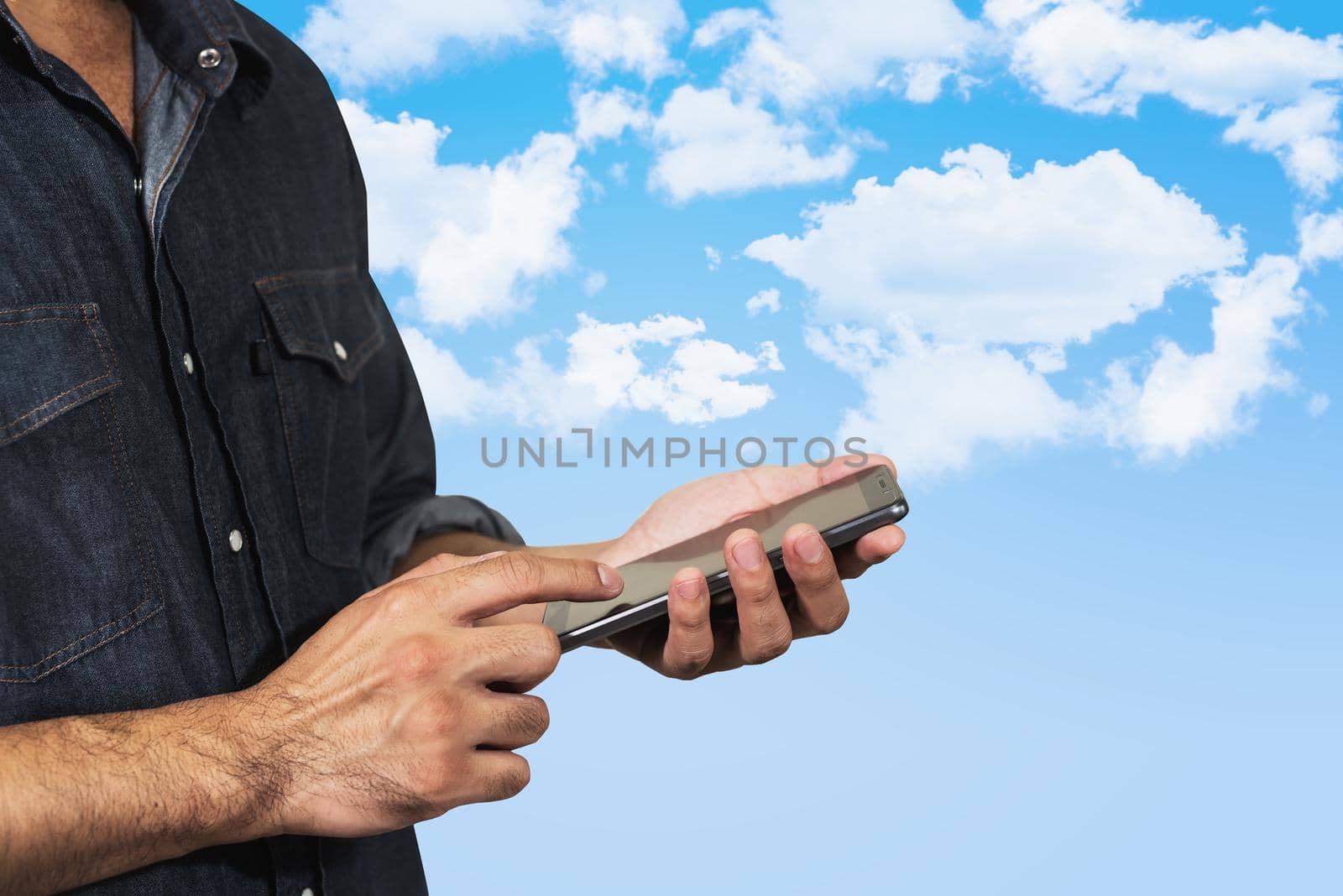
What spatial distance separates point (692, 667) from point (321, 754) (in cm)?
46

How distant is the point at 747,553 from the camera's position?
114 centimetres

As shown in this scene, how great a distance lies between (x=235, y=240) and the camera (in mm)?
1243

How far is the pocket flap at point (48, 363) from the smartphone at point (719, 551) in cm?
51

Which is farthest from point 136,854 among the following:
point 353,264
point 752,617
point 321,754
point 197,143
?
point 353,264

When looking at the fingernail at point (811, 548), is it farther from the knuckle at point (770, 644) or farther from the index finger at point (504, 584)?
the index finger at point (504, 584)

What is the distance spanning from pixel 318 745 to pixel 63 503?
34cm

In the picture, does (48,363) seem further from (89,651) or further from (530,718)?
(530,718)

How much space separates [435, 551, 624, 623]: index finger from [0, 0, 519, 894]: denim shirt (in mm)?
300

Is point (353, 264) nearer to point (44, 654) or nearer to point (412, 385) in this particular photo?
point (412, 385)

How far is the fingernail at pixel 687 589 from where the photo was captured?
114 centimetres

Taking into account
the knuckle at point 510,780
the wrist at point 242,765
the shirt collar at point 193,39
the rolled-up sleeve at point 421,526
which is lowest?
the knuckle at point 510,780

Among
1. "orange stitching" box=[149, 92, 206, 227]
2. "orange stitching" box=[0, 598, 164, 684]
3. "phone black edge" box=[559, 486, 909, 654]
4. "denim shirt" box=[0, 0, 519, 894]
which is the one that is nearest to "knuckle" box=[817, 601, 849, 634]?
"phone black edge" box=[559, 486, 909, 654]

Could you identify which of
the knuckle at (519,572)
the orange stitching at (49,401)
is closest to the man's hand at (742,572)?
the knuckle at (519,572)

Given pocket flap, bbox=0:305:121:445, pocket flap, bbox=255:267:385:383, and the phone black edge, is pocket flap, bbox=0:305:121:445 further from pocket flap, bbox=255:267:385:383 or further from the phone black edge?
the phone black edge
